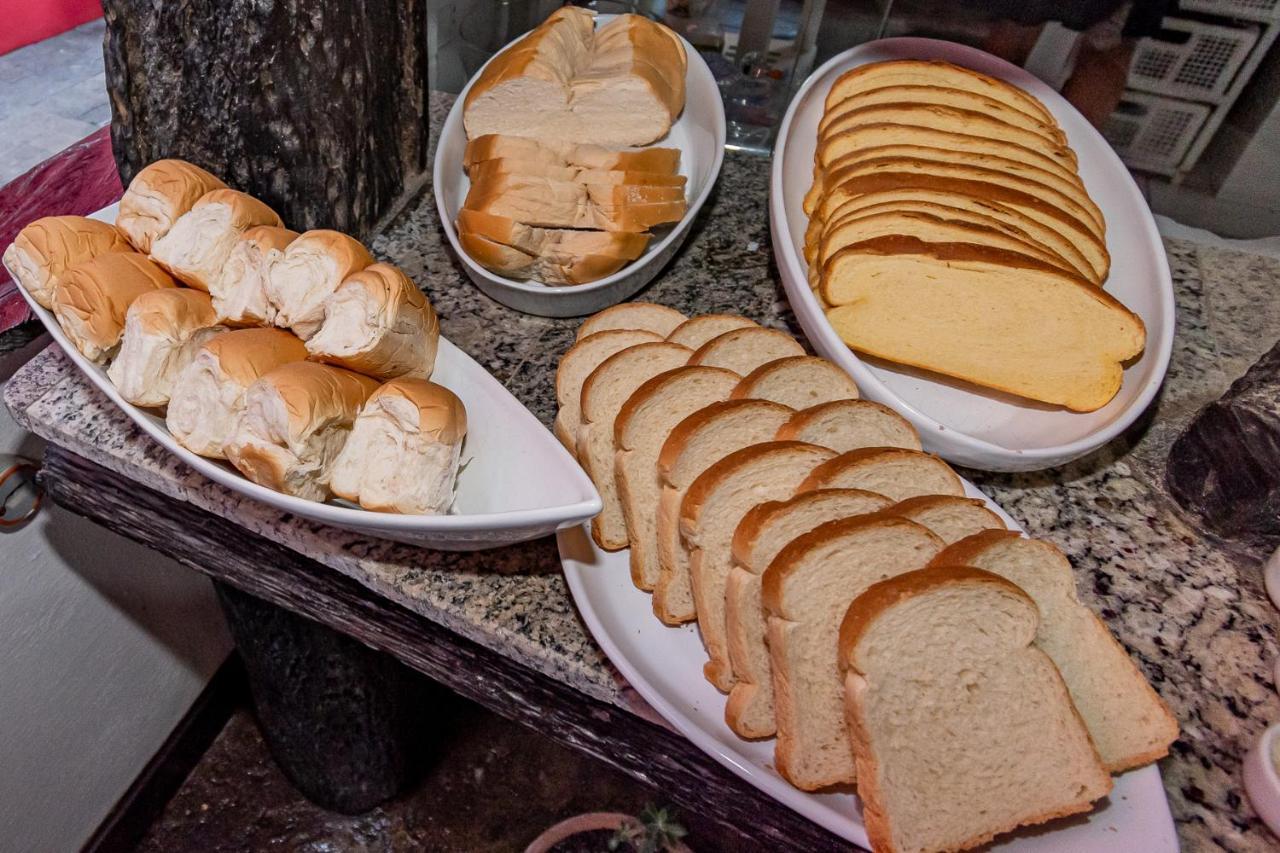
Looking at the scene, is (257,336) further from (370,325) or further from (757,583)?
(757,583)

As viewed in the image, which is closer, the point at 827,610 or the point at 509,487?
the point at 827,610

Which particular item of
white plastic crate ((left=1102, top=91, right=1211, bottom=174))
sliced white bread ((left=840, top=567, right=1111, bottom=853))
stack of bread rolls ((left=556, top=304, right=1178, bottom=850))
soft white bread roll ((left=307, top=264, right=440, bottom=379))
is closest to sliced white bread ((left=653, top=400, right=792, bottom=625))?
stack of bread rolls ((left=556, top=304, right=1178, bottom=850))

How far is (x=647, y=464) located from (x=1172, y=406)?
973 millimetres

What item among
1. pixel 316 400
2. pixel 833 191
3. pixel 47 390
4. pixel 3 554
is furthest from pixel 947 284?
pixel 3 554

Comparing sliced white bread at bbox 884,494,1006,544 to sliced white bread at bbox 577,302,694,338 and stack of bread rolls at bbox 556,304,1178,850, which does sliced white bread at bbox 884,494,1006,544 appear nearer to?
stack of bread rolls at bbox 556,304,1178,850

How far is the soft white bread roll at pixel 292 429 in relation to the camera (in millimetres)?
922

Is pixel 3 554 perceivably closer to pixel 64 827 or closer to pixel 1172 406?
pixel 64 827

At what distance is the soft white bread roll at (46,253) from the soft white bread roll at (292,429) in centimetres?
35

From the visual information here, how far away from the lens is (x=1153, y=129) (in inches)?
63.6

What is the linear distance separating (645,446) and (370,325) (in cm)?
38

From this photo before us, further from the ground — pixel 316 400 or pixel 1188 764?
pixel 316 400

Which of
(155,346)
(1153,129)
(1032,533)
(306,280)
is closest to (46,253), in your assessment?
(155,346)

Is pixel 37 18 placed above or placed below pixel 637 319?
above

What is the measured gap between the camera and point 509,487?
3.37ft
